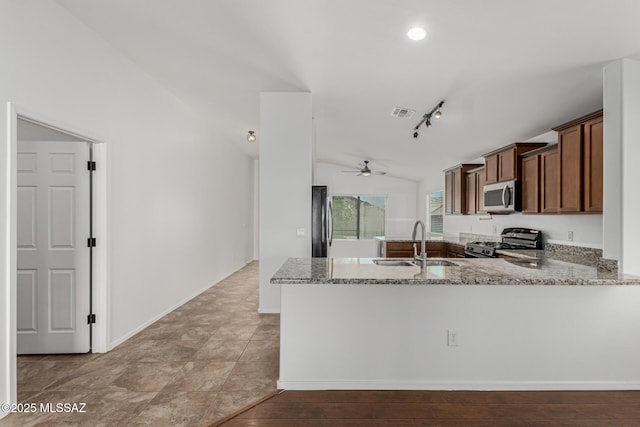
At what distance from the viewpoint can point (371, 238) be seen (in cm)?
902

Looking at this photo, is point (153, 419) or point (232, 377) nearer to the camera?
point (153, 419)

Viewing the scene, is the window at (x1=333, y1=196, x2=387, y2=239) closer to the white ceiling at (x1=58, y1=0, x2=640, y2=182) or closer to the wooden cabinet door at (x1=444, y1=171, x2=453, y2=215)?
the wooden cabinet door at (x1=444, y1=171, x2=453, y2=215)

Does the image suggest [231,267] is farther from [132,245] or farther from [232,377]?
[232,377]

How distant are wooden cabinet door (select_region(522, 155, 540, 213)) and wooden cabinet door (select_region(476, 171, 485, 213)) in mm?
932

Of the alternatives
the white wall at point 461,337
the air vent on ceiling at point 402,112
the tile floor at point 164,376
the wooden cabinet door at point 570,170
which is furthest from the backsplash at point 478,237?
A: the tile floor at point 164,376

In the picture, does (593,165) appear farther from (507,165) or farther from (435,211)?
(435,211)

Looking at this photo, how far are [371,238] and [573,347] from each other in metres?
6.65

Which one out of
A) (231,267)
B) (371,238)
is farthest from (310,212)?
(371,238)

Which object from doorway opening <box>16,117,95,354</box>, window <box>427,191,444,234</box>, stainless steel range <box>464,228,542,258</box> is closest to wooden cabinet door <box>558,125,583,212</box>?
stainless steel range <box>464,228,542,258</box>

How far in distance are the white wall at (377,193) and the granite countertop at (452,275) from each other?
6.16 metres

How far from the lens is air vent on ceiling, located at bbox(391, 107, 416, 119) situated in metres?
3.88

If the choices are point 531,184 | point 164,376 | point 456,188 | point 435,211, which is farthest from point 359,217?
point 164,376

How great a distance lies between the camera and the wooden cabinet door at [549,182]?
3.30 meters

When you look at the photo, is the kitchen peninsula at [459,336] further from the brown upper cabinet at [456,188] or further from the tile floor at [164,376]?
the brown upper cabinet at [456,188]
